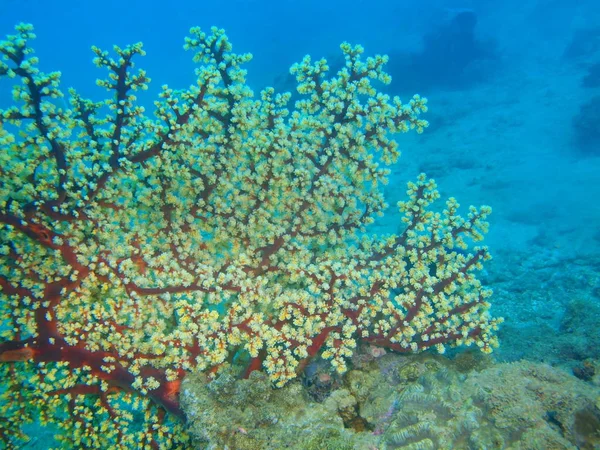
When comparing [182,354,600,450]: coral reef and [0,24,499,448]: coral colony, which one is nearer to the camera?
[182,354,600,450]: coral reef

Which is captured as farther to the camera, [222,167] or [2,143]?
[222,167]

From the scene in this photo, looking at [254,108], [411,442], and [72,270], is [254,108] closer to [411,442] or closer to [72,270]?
[72,270]

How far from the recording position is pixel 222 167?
517cm

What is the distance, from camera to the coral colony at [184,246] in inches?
165

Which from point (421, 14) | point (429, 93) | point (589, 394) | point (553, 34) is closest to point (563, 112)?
point (429, 93)

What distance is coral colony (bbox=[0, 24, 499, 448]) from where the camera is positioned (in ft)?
13.8

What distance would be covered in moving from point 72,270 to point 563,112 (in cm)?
3205

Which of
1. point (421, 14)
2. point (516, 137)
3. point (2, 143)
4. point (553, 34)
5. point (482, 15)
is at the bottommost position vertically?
point (2, 143)

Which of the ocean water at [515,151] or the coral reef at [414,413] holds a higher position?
the ocean water at [515,151]

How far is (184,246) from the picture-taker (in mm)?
5062

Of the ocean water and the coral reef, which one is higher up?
the ocean water

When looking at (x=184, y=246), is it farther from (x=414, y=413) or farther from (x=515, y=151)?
(x=515, y=151)

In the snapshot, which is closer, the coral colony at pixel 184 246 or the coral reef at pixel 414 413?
the coral reef at pixel 414 413

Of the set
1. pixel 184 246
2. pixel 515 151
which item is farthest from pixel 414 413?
pixel 515 151
